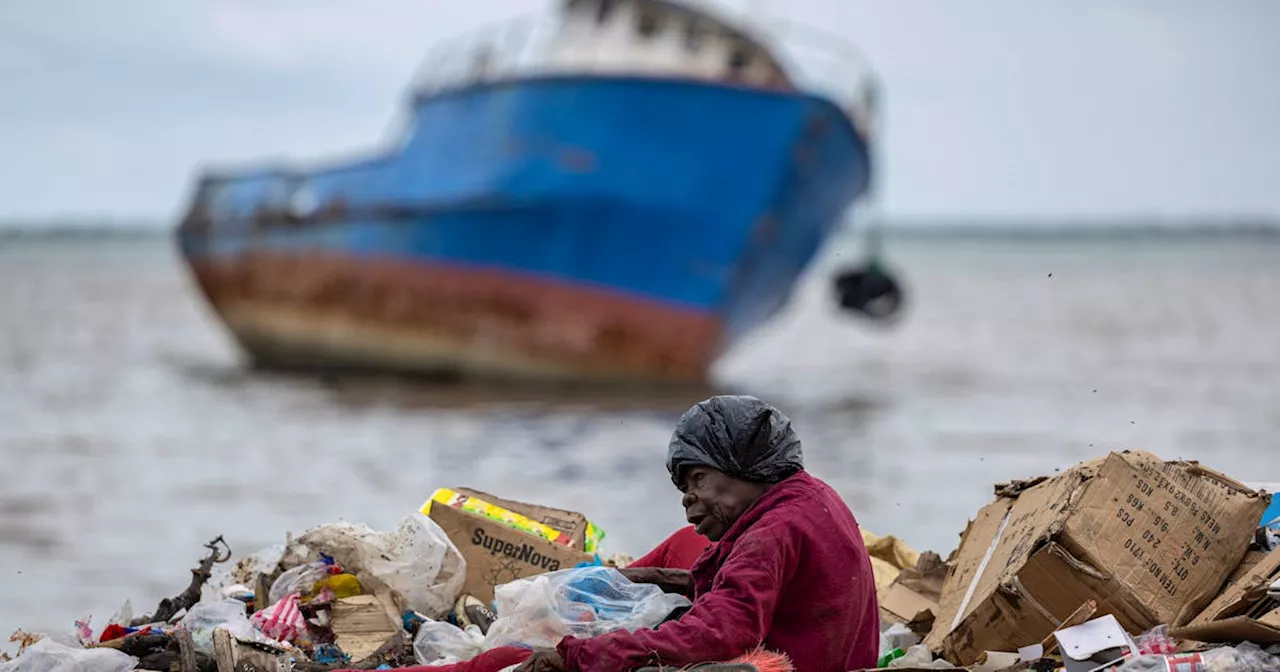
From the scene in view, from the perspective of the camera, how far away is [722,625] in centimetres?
302

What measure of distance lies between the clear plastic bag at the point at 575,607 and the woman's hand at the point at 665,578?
0.10 feet

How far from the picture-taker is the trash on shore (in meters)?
3.39

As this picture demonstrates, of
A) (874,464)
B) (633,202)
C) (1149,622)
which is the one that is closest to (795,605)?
(1149,622)

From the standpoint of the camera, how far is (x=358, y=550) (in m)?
4.26

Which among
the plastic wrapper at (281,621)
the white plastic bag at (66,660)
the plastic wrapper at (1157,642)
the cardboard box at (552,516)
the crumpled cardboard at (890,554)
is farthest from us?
the crumpled cardboard at (890,554)

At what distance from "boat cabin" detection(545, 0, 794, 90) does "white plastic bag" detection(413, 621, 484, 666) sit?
14255 mm

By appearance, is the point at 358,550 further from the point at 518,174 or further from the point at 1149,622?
the point at 518,174

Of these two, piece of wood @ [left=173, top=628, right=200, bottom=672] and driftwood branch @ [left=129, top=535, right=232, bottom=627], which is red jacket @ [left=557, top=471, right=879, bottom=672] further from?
driftwood branch @ [left=129, top=535, right=232, bottom=627]

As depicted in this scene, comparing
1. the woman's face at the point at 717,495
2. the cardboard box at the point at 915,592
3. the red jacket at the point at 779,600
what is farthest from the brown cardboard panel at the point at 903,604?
the woman's face at the point at 717,495

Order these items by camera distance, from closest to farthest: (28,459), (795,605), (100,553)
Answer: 1. (795,605)
2. (100,553)
3. (28,459)

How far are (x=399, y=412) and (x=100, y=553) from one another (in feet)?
26.5

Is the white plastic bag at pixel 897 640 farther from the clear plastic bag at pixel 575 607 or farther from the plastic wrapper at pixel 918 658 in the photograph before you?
the clear plastic bag at pixel 575 607

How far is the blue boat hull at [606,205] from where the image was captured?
17047 mm

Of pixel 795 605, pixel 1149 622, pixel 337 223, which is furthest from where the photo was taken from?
pixel 337 223
